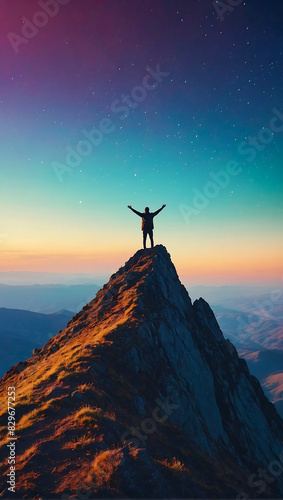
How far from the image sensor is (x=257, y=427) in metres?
24.9

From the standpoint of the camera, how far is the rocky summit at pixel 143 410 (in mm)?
8758

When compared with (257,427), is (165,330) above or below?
above

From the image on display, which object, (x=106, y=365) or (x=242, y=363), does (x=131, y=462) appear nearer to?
(x=106, y=365)

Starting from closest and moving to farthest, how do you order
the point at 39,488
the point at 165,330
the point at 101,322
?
the point at 39,488 < the point at 165,330 < the point at 101,322

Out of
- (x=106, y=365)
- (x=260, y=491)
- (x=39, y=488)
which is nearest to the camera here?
(x=39, y=488)

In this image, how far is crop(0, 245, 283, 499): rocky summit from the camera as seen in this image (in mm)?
8758

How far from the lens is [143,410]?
14.5 meters

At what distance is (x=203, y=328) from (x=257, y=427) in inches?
416

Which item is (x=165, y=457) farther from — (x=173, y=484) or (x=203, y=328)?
(x=203, y=328)

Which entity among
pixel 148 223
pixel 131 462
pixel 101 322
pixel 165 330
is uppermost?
pixel 148 223

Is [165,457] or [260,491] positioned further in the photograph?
[260,491]

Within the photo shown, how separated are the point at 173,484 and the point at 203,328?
2252 cm

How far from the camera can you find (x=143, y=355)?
1848cm

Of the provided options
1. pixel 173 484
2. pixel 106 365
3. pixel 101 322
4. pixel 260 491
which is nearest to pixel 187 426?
pixel 260 491
